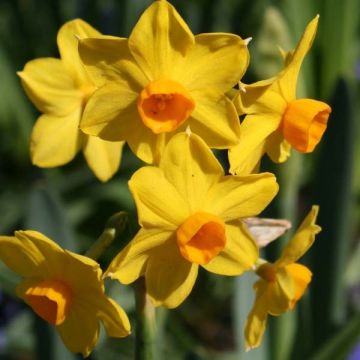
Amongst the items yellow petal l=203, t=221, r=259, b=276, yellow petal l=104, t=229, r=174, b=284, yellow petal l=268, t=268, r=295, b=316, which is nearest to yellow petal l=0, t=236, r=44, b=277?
yellow petal l=104, t=229, r=174, b=284

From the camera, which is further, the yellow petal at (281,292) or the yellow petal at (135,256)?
the yellow petal at (281,292)

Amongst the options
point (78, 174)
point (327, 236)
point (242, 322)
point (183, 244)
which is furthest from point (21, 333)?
point (183, 244)

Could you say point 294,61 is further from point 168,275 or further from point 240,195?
point 168,275

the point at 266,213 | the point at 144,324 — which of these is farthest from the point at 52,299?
the point at 266,213

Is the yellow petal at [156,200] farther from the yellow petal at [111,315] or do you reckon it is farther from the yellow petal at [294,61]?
the yellow petal at [294,61]

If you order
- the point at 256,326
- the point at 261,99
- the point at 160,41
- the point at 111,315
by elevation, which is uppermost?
the point at 160,41

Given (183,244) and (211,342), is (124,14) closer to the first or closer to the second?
(211,342)

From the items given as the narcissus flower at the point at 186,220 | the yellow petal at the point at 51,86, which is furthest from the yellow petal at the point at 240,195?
the yellow petal at the point at 51,86
